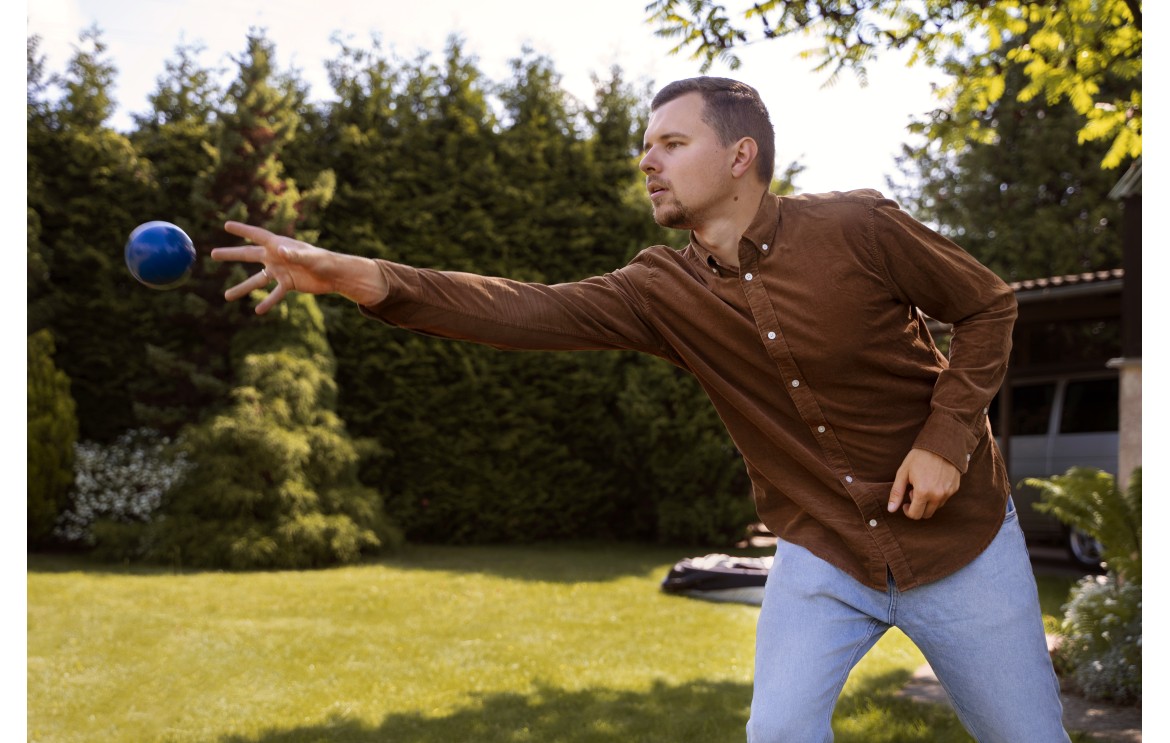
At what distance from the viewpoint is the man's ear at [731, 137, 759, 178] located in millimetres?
2807

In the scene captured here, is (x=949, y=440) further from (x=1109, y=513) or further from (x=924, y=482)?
(x=1109, y=513)

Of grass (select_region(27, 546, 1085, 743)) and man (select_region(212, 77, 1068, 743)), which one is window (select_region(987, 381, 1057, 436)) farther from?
man (select_region(212, 77, 1068, 743))

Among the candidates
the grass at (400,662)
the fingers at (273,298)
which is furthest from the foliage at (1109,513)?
the fingers at (273,298)

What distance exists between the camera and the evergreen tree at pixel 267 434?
10.0 metres

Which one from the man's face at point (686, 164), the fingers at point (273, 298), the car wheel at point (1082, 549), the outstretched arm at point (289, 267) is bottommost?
the car wheel at point (1082, 549)

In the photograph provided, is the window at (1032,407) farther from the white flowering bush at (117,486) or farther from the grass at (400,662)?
the white flowering bush at (117,486)

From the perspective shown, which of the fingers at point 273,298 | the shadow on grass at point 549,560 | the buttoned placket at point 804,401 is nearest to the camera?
the fingers at point 273,298

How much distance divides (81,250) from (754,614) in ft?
26.4

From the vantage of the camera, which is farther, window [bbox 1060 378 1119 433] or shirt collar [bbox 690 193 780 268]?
window [bbox 1060 378 1119 433]

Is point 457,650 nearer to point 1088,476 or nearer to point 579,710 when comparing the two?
point 579,710

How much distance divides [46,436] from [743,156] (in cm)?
945

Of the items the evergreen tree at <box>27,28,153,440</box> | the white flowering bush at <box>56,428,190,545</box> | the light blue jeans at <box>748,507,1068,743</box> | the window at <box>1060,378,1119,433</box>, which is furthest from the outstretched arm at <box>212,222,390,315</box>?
the window at <box>1060,378,1119,433</box>

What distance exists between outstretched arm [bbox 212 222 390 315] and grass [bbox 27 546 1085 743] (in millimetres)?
3124
